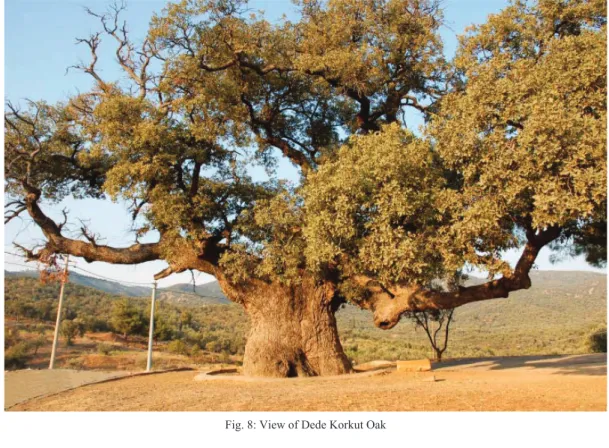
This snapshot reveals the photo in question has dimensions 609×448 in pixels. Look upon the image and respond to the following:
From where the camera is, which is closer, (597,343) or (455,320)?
(597,343)

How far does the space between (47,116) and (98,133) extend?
2.05 meters

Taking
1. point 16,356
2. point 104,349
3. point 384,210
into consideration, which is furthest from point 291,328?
point 104,349

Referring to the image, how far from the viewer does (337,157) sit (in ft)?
42.1

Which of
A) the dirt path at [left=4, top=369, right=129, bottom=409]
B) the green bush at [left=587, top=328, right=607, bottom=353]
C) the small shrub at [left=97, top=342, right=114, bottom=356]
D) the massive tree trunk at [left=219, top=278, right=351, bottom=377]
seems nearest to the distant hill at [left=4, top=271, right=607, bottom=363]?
the green bush at [left=587, top=328, right=607, bottom=353]

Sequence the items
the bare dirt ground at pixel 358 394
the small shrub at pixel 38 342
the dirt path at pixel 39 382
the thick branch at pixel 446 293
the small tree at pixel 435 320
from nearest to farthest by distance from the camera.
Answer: the bare dirt ground at pixel 358 394
the dirt path at pixel 39 382
the thick branch at pixel 446 293
the small tree at pixel 435 320
the small shrub at pixel 38 342

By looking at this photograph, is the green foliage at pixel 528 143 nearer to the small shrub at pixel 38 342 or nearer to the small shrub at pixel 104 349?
the small shrub at pixel 104 349

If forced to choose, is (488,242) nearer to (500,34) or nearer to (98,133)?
(500,34)

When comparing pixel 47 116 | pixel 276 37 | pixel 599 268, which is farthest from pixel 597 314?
pixel 47 116

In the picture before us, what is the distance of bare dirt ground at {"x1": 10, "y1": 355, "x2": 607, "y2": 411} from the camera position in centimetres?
787

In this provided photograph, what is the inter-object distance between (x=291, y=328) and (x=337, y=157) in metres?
4.81

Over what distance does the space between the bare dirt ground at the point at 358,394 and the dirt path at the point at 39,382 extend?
20.8 inches

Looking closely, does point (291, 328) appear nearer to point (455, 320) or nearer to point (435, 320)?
point (435, 320)

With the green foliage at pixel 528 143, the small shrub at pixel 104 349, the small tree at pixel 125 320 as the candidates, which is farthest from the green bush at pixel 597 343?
the small tree at pixel 125 320

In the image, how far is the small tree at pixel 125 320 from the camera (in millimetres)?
30562
